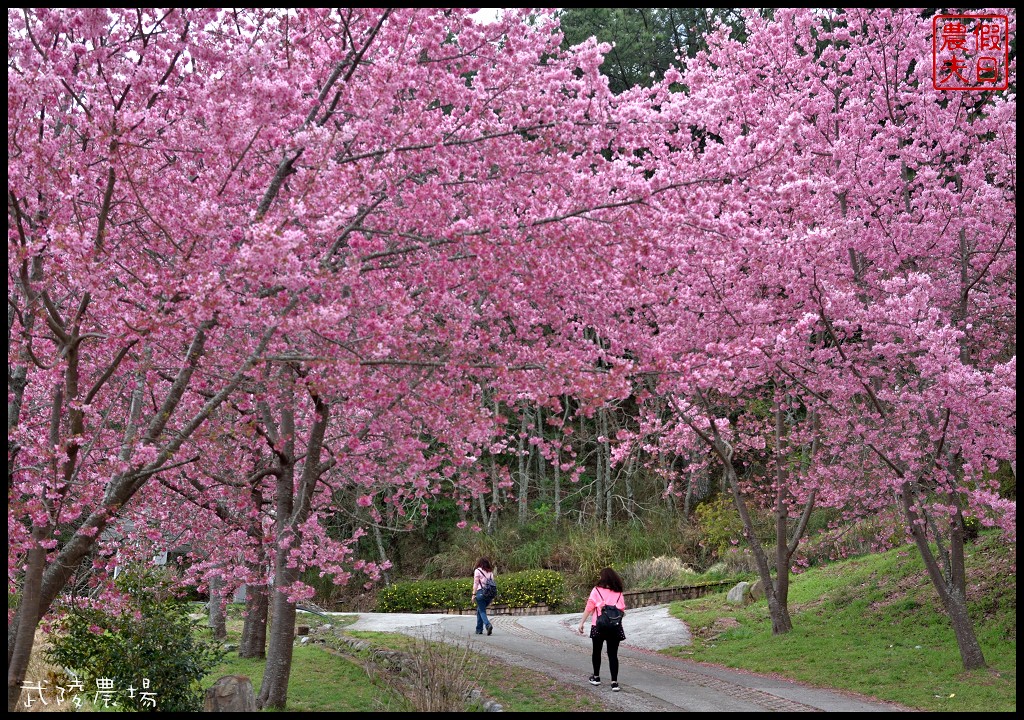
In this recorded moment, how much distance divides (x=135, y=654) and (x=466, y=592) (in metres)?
13.8

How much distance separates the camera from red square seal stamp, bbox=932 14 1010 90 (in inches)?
385

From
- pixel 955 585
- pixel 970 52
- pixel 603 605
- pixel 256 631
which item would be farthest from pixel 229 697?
pixel 970 52

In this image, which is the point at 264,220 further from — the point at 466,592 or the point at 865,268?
the point at 466,592

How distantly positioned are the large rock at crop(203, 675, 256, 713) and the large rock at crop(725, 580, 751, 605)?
10949 millimetres

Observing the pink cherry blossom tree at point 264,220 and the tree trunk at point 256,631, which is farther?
the tree trunk at point 256,631

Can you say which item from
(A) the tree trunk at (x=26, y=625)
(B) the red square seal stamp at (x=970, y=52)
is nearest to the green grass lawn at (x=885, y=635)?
(B) the red square seal stamp at (x=970, y=52)

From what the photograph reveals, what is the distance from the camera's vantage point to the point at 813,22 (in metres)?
11.5

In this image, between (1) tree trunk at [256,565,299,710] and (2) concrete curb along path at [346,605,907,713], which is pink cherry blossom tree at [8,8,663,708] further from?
(2) concrete curb along path at [346,605,907,713]

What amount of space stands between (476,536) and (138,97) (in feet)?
61.9

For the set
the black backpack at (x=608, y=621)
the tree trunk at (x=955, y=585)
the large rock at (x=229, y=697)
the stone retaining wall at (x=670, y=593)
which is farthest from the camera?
the stone retaining wall at (x=670, y=593)

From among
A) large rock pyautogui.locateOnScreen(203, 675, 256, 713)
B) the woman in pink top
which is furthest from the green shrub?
the woman in pink top

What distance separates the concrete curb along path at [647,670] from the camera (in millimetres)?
8227

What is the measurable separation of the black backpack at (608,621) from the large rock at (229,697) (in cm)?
361

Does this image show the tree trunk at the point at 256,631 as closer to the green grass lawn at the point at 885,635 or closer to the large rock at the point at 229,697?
the large rock at the point at 229,697
